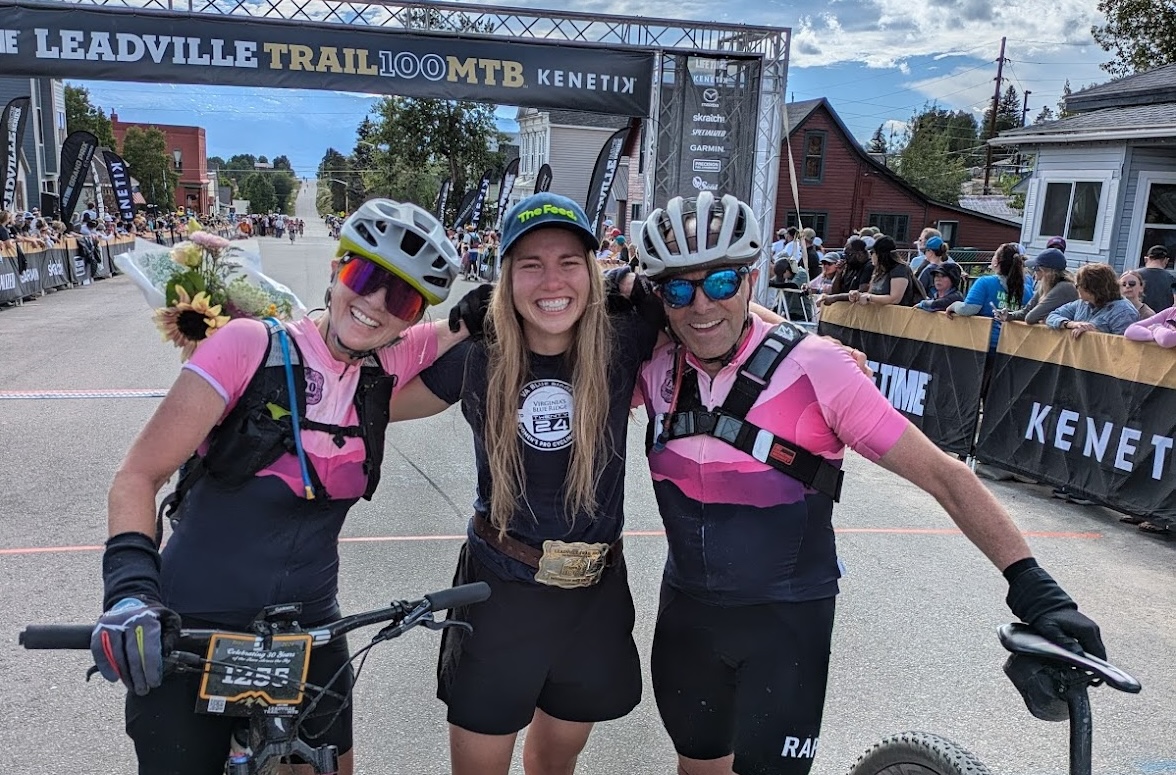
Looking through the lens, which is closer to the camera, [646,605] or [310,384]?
[310,384]

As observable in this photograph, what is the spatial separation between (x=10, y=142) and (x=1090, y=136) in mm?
25102

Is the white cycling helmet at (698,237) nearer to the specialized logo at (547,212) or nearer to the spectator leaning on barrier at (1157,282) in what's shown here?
the specialized logo at (547,212)

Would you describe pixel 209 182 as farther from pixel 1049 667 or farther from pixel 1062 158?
pixel 1049 667

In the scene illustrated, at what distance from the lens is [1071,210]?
54.9 feet

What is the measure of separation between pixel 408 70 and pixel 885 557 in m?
9.89

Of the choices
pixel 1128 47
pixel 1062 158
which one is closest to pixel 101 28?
pixel 1062 158

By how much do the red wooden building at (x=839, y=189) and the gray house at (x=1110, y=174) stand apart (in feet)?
62.4


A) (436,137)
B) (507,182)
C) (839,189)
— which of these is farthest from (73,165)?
(436,137)

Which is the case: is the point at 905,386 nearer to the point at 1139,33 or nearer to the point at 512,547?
the point at 512,547

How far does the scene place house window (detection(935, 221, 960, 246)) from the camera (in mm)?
40031

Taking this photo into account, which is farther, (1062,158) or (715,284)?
(1062,158)

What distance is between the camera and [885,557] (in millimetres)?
5406

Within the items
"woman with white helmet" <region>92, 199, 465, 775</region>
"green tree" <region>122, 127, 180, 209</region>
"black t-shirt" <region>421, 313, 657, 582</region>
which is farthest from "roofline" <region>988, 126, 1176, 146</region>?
"green tree" <region>122, 127, 180, 209</region>

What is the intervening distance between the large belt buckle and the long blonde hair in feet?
0.28
